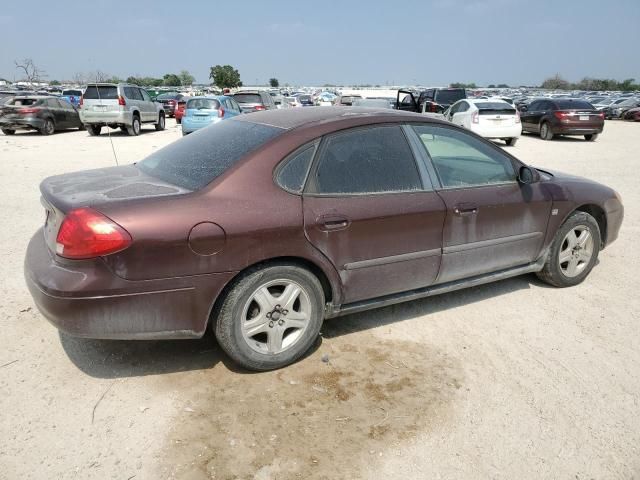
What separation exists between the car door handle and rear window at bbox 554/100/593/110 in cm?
1657

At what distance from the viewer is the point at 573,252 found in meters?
4.47

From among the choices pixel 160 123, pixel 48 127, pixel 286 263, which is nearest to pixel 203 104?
pixel 160 123

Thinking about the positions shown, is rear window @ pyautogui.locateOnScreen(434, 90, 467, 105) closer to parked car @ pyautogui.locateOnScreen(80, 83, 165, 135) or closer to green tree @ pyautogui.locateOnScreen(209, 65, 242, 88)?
parked car @ pyautogui.locateOnScreen(80, 83, 165, 135)

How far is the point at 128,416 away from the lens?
8.89 ft

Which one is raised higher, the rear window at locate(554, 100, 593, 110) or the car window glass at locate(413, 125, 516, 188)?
the car window glass at locate(413, 125, 516, 188)

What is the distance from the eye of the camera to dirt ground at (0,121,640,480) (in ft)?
7.90

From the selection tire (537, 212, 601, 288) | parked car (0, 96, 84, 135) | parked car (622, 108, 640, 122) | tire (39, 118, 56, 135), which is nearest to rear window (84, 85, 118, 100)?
parked car (0, 96, 84, 135)

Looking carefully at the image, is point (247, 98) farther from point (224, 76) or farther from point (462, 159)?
point (224, 76)

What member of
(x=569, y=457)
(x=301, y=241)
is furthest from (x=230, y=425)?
(x=569, y=457)

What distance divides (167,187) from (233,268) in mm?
673

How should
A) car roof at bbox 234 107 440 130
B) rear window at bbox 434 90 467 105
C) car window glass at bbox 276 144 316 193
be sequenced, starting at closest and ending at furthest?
1. car window glass at bbox 276 144 316 193
2. car roof at bbox 234 107 440 130
3. rear window at bbox 434 90 467 105

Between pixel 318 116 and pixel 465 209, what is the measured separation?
4.20ft

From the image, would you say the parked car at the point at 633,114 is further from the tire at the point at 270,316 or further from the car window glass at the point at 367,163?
the tire at the point at 270,316

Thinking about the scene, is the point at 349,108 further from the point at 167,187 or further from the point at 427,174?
the point at 167,187
